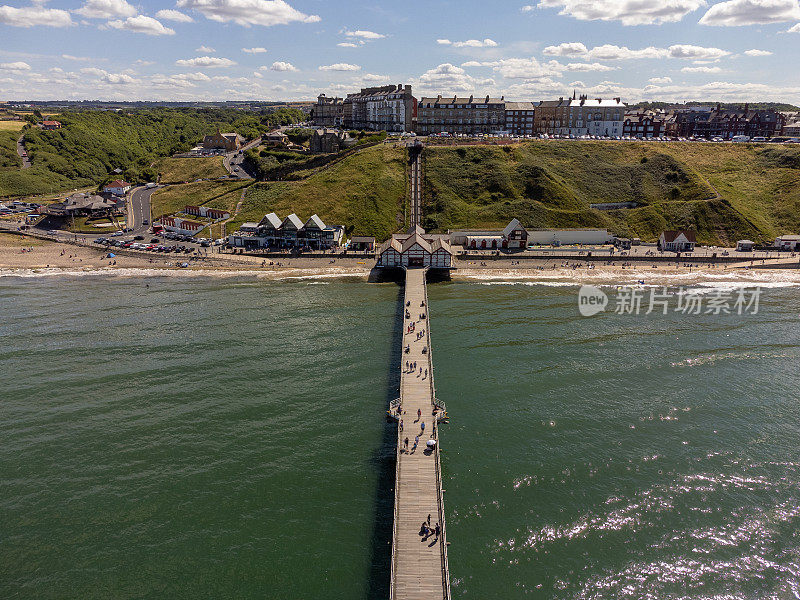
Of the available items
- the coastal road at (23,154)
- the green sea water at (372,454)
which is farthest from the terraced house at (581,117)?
the coastal road at (23,154)

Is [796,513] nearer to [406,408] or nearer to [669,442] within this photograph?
[669,442]

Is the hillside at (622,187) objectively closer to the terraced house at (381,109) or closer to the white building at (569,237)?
the white building at (569,237)

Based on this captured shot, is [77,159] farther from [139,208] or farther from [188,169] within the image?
[139,208]

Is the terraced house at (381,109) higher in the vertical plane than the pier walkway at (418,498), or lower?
higher

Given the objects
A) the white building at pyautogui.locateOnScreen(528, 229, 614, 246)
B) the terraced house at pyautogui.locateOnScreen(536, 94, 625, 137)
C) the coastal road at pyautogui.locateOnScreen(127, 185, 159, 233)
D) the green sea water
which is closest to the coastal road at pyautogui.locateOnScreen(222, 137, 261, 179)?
the coastal road at pyautogui.locateOnScreen(127, 185, 159, 233)

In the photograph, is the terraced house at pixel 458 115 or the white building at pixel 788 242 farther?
the terraced house at pixel 458 115

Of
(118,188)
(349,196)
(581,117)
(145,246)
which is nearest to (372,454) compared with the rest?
(349,196)

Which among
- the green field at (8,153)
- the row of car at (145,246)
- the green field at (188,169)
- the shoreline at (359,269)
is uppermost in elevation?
the green field at (8,153)

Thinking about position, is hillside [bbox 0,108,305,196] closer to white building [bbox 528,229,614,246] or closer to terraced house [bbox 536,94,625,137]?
white building [bbox 528,229,614,246]
